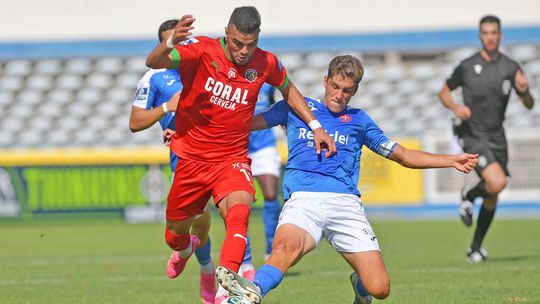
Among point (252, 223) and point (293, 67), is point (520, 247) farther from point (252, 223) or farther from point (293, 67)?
point (293, 67)

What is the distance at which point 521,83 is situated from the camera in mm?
11211

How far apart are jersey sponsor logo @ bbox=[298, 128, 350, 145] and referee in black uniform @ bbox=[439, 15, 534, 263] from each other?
435cm

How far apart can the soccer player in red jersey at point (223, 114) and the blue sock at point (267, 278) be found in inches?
12.2

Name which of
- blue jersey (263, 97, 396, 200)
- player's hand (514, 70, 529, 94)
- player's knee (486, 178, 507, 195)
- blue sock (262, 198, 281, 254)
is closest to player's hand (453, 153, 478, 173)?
blue jersey (263, 97, 396, 200)

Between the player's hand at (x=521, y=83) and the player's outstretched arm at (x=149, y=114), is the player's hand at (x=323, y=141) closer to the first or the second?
the player's outstretched arm at (x=149, y=114)

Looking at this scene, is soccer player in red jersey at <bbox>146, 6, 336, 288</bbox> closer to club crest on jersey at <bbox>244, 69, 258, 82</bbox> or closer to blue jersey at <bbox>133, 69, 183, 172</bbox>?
club crest on jersey at <bbox>244, 69, 258, 82</bbox>

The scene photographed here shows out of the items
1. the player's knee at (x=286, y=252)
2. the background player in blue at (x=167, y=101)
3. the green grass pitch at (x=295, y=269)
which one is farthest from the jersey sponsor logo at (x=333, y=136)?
the green grass pitch at (x=295, y=269)

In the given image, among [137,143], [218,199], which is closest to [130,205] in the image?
[137,143]

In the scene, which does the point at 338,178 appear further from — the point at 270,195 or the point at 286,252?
the point at 270,195

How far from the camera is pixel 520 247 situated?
12953mm

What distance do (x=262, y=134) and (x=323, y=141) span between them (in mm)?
4620

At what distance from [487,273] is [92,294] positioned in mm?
3707

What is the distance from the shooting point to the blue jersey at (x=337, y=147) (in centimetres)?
693

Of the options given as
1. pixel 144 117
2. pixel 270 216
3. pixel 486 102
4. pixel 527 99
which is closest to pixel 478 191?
pixel 486 102
